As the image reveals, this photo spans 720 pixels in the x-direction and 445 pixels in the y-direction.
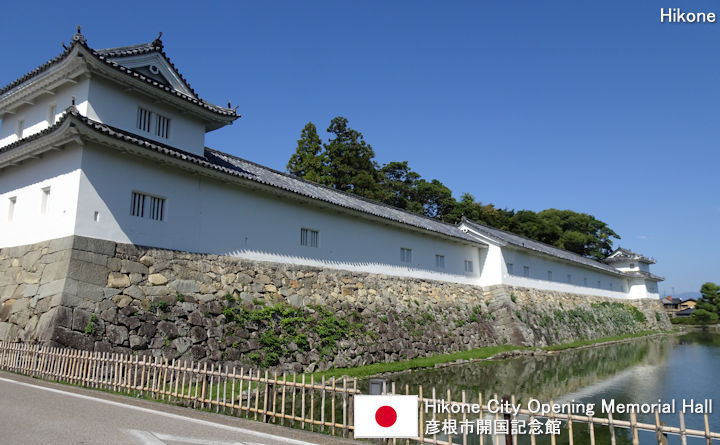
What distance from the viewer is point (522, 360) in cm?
2084

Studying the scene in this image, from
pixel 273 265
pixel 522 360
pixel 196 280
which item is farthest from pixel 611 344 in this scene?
pixel 196 280

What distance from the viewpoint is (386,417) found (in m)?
5.10

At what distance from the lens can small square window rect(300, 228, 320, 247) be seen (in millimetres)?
16812

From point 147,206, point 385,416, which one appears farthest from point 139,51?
point 385,416

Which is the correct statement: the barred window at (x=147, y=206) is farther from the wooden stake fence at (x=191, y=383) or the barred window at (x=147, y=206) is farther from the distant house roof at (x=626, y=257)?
the distant house roof at (x=626, y=257)

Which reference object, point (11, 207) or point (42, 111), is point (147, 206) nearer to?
point (11, 207)

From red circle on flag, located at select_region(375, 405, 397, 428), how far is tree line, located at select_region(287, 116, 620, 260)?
28176 millimetres

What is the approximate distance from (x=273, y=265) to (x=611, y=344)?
2622 cm

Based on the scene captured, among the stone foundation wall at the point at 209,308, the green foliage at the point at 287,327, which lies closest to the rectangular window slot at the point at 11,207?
the stone foundation wall at the point at 209,308

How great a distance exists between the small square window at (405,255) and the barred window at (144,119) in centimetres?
1214

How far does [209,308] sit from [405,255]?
1105 centimetres

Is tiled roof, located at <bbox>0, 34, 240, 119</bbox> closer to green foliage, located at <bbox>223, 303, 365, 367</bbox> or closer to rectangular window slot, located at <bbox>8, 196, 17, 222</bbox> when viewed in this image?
rectangular window slot, located at <bbox>8, 196, 17, 222</bbox>

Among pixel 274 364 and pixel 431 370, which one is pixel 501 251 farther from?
pixel 274 364

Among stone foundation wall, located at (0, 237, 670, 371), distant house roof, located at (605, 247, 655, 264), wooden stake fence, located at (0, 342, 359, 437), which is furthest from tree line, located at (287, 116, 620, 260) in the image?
wooden stake fence, located at (0, 342, 359, 437)
